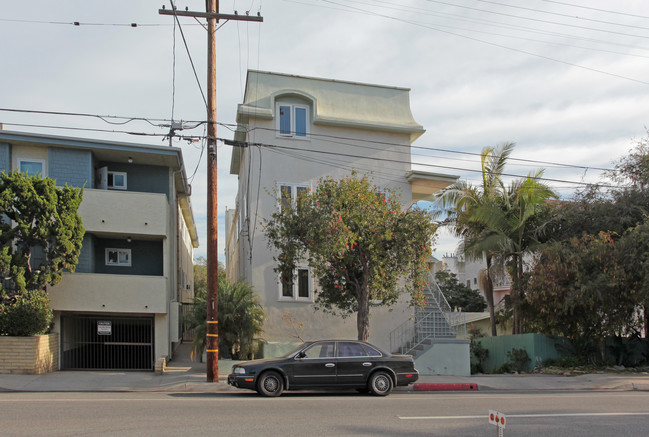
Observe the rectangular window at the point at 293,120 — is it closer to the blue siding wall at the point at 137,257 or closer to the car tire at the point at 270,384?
the blue siding wall at the point at 137,257

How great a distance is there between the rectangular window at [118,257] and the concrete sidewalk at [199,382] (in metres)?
4.44

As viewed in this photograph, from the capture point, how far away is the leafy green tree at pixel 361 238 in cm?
1722

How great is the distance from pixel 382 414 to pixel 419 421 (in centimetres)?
89

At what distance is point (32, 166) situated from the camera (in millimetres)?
21062

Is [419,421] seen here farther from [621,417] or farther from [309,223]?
[309,223]

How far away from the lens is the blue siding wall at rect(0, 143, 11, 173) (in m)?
20.6

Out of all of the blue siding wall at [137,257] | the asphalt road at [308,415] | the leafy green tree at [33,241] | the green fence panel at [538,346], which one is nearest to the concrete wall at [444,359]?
the green fence panel at [538,346]

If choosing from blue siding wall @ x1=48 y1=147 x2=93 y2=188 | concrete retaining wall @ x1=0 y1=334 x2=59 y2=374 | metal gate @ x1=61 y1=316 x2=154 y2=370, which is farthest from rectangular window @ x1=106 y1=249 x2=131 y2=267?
concrete retaining wall @ x1=0 y1=334 x2=59 y2=374

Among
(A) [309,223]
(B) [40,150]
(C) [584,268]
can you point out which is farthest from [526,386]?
(B) [40,150]

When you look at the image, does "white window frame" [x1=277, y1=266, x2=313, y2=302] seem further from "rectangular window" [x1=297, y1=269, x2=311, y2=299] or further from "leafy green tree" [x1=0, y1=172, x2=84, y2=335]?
"leafy green tree" [x1=0, y1=172, x2=84, y2=335]

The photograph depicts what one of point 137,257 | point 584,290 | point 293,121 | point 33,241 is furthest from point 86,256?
point 584,290

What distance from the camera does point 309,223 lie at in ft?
56.5

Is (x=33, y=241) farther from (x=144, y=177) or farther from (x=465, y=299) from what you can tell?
(x=465, y=299)

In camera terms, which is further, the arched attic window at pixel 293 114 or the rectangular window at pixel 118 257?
the arched attic window at pixel 293 114
